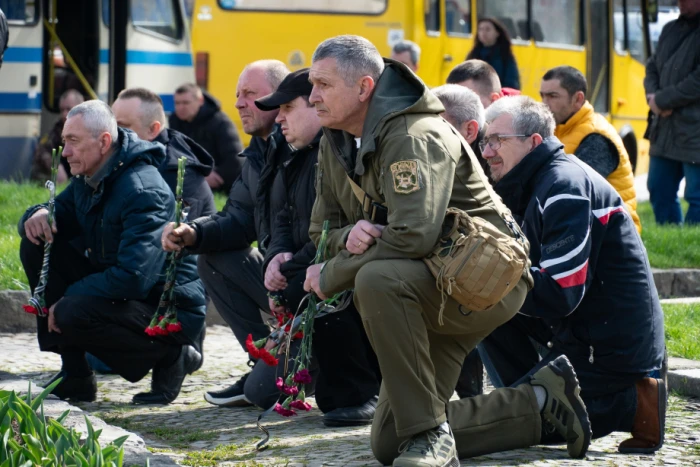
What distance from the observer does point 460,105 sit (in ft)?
18.4

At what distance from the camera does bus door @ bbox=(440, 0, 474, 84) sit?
43.6ft

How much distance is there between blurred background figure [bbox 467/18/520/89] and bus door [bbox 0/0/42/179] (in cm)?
397

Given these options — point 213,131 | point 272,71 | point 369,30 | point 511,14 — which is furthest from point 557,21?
point 272,71

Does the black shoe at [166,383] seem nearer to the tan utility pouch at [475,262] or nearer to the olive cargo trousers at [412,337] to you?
the olive cargo trousers at [412,337]

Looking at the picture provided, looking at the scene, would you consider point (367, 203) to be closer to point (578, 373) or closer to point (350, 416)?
point (578, 373)

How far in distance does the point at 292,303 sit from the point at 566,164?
127 cm

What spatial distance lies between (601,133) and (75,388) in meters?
3.21

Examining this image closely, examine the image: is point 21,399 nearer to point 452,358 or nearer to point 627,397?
point 452,358

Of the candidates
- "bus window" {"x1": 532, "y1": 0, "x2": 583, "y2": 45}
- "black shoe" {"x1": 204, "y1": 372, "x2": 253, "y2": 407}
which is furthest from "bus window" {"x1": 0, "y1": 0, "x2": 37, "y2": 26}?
"black shoe" {"x1": 204, "y1": 372, "x2": 253, "y2": 407}

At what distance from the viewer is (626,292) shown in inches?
177

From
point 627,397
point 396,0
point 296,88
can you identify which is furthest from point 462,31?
point 627,397

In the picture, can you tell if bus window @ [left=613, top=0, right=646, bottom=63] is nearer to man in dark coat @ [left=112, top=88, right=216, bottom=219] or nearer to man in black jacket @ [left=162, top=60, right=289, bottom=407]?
man in dark coat @ [left=112, top=88, right=216, bottom=219]

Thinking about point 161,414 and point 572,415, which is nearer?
point 572,415

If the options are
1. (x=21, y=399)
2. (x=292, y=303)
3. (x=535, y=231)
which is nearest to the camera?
(x=21, y=399)
